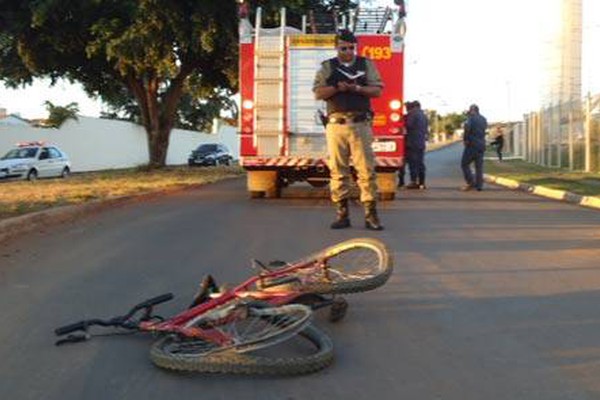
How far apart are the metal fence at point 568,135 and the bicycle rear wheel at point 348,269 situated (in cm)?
1879

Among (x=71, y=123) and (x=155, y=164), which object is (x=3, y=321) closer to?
(x=155, y=164)

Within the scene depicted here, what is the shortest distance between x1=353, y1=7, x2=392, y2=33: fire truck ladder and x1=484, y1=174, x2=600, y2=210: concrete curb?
4690mm

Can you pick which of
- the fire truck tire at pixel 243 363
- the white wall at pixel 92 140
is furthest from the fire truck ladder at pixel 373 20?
the white wall at pixel 92 140

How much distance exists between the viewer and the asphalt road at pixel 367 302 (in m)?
4.64

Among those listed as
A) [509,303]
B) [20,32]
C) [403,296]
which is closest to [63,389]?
[403,296]

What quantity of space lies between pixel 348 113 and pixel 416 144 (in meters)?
8.63

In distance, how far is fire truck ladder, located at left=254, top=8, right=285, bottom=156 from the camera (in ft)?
47.5

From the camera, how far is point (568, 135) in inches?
1053

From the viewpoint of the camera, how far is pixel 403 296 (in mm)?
6680

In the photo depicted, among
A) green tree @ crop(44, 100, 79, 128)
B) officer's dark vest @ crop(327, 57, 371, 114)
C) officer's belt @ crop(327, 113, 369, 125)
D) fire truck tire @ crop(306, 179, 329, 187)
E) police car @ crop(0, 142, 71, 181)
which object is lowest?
fire truck tire @ crop(306, 179, 329, 187)

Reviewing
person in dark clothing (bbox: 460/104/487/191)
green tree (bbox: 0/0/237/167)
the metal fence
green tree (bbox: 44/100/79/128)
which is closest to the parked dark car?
green tree (bbox: 44/100/79/128)

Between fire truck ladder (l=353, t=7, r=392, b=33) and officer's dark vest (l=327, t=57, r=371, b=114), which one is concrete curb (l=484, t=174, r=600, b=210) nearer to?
fire truck ladder (l=353, t=7, r=392, b=33)

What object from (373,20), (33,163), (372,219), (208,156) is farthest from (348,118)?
(208,156)

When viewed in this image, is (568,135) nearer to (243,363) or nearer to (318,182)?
(318,182)
